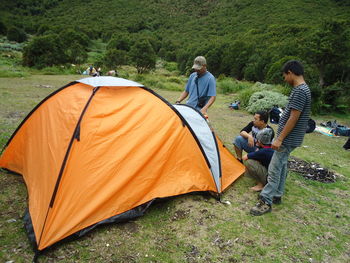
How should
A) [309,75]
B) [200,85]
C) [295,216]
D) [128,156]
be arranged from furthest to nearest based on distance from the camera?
[309,75] < [200,85] < [295,216] < [128,156]

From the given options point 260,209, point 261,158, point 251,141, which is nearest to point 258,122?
point 251,141

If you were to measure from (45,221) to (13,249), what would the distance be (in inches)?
17.6

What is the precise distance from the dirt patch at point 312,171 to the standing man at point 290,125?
206 centimetres

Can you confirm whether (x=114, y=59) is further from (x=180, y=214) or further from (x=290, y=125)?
(x=290, y=125)

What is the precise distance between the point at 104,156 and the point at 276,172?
244cm

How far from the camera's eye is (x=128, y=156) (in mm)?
3314

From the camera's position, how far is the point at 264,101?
484 inches

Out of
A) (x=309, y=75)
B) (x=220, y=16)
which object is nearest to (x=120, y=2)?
(x=220, y=16)

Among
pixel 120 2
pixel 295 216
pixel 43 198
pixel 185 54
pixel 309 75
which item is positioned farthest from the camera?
pixel 120 2

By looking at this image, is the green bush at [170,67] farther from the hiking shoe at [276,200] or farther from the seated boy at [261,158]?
the hiking shoe at [276,200]

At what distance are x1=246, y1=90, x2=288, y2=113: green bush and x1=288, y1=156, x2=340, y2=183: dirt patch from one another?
633 cm

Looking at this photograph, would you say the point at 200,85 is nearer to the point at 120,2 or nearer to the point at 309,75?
the point at 309,75

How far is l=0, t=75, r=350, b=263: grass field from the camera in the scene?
8.95ft

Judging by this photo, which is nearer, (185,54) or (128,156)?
(128,156)
